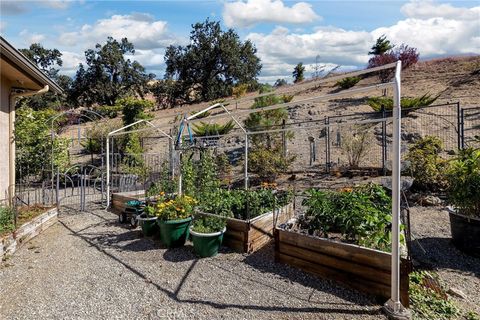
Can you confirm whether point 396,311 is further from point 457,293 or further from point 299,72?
point 299,72

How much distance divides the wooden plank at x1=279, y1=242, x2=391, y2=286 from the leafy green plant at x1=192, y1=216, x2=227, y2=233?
87 cm

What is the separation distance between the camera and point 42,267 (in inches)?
158

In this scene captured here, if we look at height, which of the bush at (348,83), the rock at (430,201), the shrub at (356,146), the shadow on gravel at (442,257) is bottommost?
the shadow on gravel at (442,257)

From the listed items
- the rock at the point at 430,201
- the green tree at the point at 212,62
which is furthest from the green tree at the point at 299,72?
the rock at the point at 430,201

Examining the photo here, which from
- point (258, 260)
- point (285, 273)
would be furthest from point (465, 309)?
point (258, 260)

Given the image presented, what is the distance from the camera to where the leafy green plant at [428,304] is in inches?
111

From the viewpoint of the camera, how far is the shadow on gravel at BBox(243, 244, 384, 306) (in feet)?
10.2

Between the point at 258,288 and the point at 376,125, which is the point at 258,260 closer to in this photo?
the point at 258,288

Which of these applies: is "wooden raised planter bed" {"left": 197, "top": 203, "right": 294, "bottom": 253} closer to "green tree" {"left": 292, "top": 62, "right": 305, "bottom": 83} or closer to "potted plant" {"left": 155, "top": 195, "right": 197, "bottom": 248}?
"potted plant" {"left": 155, "top": 195, "right": 197, "bottom": 248}

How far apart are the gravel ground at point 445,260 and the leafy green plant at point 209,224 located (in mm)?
2419

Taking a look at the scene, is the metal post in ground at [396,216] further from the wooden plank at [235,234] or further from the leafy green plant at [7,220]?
the leafy green plant at [7,220]

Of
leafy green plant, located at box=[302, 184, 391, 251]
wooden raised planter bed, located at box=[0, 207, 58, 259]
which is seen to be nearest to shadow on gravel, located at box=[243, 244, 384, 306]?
leafy green plant, located at box=[302, 184, 391, 251]

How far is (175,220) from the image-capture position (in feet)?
14.8

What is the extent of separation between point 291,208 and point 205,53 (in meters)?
25.7
